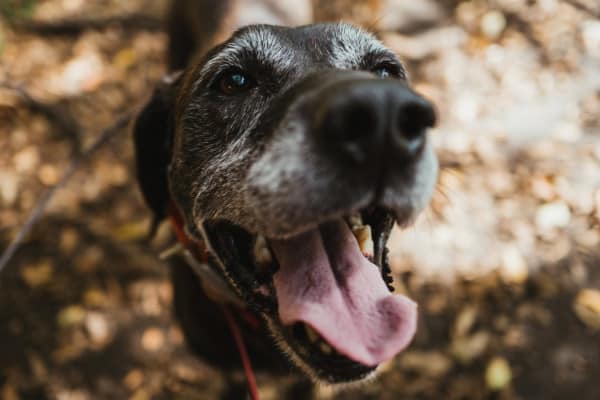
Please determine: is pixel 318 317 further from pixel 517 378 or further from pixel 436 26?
pixel 436 26

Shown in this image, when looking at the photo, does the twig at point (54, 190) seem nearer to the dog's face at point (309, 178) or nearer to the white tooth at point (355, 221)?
the dog's face at point (309, 178)

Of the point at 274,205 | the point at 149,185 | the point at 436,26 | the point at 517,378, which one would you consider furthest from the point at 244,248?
the point at 436,26

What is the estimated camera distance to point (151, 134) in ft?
8.10

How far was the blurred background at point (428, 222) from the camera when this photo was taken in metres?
3.23

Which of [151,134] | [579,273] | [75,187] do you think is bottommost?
[579,273]

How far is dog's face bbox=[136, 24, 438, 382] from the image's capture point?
4.37 feet

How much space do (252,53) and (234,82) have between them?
14cm

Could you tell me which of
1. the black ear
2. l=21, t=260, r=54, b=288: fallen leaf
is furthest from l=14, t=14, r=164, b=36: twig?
the black ear

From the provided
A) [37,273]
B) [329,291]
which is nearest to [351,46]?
[329,291]

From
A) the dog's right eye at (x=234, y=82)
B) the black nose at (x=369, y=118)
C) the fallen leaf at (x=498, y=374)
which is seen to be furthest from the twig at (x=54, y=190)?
the fallen leaf at (x=498, y=374)

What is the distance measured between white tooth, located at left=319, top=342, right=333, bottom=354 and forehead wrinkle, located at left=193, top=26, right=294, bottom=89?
1.09 m

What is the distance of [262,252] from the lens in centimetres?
178

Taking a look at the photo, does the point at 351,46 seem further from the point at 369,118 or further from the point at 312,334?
the point at 312,334

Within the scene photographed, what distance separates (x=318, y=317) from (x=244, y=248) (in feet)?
1.60
